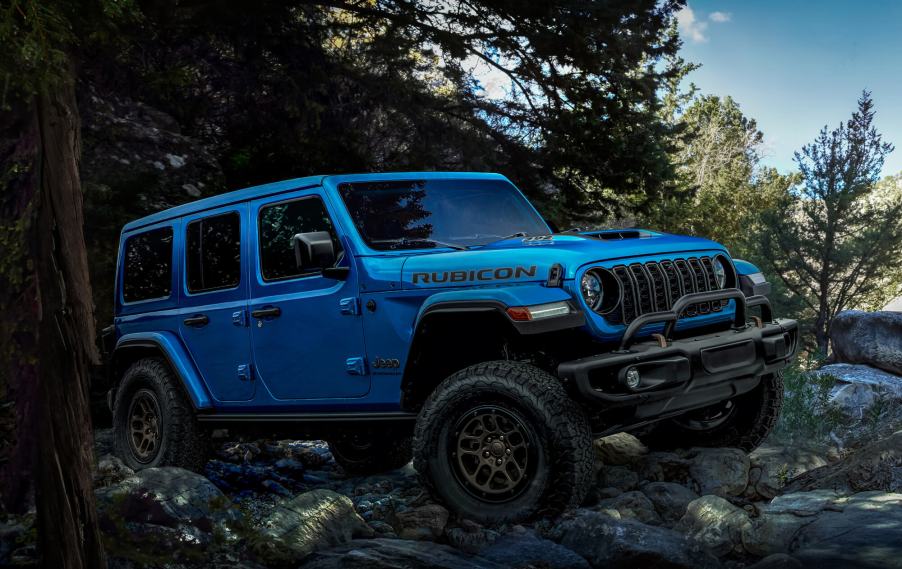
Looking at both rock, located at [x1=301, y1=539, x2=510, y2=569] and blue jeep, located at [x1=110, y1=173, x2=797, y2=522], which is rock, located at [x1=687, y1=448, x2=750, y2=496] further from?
rock, located at [x1=301, y1=539, x2=510, y2=569]

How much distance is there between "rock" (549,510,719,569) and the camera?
4.45 metres

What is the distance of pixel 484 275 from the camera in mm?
5121

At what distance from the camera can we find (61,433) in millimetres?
3643

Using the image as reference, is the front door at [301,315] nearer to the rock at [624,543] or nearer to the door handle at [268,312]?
the door handle at [268,312]

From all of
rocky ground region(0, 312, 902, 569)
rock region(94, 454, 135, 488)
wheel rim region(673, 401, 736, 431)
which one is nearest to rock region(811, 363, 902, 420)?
wheel rim region(673, 401, 736, 431)

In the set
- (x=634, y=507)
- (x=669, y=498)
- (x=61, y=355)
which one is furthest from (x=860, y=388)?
(x=61, y=355)

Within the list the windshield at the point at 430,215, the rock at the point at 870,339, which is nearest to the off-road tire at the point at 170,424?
the windshield at the point at 430,215

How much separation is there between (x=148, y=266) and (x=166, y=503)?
316 cm

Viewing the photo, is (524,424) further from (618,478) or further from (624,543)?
(618,478)

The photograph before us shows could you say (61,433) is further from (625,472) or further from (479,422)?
(625,472)

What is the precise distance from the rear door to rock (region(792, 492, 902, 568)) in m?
3.73

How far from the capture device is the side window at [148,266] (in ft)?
24.7

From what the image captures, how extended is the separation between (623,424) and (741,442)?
1.77m

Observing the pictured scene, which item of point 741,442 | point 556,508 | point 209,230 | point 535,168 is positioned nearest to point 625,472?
point 741,442
